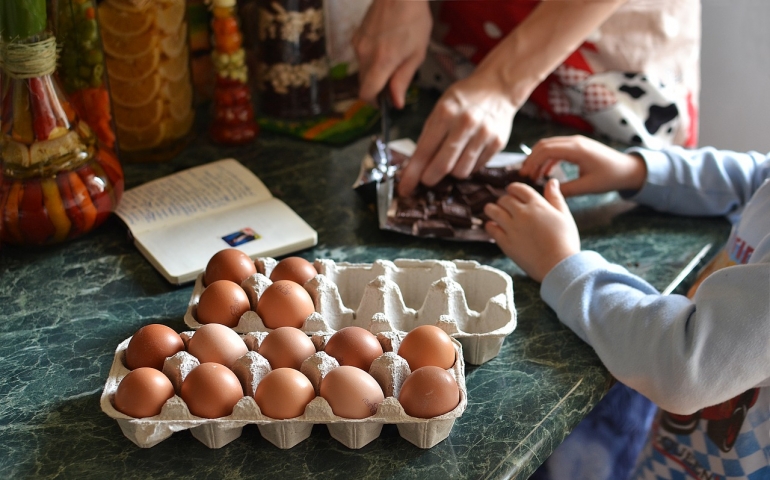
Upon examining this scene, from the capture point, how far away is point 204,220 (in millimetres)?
1280

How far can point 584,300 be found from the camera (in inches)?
40.2

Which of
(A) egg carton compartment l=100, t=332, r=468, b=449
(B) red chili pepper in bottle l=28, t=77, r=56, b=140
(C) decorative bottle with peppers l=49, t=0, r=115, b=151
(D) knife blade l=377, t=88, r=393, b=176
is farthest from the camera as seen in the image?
(D) knife blade l=377, t=88, r=393, b=176

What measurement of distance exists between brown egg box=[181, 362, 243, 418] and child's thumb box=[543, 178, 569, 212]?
624 mm

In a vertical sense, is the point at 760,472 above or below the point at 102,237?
below

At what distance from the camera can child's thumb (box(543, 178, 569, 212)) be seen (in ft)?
3.99

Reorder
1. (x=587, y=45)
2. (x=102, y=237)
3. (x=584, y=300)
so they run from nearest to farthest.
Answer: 1. (x=584, y=300)
2. (x=102, y=237)
3. (x=587, y=45)

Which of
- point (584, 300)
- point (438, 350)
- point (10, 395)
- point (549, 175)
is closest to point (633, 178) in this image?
point (549, 175)

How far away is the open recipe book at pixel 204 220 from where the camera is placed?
1188 millimetres

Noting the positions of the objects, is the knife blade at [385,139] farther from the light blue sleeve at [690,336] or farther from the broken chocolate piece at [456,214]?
the light blue sleeve at [690,336]

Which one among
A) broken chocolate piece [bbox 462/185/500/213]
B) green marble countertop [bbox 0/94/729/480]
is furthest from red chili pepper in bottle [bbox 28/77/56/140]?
broken chocolate piece [bbox 462/185/500/213]

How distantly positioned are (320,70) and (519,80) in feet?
1.49

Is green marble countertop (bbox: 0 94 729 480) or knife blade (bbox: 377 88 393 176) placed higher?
knife blade (bbox: 377 88 393 176)

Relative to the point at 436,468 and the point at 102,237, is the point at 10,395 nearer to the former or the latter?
the point at 102,237

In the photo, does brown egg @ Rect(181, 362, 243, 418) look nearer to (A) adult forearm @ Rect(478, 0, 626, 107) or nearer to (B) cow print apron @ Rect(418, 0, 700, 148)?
(A) adult forearm @ Rect(478, 0, 626, 107)
